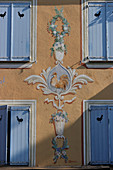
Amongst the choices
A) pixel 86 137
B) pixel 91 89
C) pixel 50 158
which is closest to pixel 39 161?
pixel 50 158

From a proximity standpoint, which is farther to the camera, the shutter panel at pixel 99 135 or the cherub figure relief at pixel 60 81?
the cherub figure relief at pixel 60 81

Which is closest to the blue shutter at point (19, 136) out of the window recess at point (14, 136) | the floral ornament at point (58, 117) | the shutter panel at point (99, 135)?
the window recess at point (14, 136)

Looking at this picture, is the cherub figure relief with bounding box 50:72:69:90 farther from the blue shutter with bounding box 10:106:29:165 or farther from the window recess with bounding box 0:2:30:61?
the blue shutter with bounding box 10:106:29:165

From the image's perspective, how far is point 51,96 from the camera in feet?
51.4

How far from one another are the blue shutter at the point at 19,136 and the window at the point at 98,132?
5.21ft

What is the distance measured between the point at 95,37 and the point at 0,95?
10.2 ft

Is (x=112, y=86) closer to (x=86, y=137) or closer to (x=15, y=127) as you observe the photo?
(x=86, y=137)

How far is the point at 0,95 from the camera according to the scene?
15641 millimetres

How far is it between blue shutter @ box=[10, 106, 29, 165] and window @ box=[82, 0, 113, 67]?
2.32m

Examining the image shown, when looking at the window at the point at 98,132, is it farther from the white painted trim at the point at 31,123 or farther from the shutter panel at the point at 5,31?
the shutter panel at the point at 5,31

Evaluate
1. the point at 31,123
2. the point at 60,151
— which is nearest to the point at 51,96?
the point at 31,123

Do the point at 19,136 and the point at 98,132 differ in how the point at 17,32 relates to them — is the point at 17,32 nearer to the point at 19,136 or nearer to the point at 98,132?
the point at 19,136

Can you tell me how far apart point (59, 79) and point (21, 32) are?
170cm

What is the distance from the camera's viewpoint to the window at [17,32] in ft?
51.9
